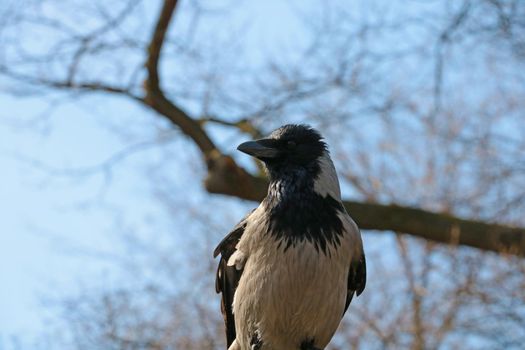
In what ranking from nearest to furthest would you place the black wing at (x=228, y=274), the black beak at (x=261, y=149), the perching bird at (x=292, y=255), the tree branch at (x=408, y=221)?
the perching bird at (x=292, y=255) < the black beak at (x=261, y=149) < the black wing at (x=228, y=274) < the tree branch at (x=408, y=221)

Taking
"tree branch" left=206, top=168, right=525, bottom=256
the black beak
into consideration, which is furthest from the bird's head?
"tree branch" left=206, top=168, right=525, bottom=256

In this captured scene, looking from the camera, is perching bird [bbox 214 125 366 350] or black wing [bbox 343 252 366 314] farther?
black wing [bbox 343 252 366 314]

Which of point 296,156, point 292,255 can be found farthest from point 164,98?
point 292,255

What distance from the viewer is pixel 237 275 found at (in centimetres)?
618

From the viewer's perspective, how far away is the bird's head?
20.2 ft

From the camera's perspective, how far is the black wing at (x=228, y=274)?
6203mm

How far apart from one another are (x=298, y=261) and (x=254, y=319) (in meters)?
0.48

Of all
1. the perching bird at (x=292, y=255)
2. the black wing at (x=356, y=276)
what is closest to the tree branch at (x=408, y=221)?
the black wing at (x=356, y=276)

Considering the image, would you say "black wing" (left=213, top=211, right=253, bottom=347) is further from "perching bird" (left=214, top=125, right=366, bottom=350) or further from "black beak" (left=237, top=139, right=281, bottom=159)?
"black beak" (left=237, top=139, right=281, bottom=159)

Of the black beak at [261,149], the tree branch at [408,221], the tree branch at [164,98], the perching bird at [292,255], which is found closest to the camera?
the perching bird at [292,255]

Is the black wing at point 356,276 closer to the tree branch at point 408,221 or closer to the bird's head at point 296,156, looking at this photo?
the bird's head at point 296,156

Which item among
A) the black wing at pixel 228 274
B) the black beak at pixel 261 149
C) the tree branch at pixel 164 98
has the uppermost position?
the tree branch at pixel 164 98

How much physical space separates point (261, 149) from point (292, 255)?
2.50 ft

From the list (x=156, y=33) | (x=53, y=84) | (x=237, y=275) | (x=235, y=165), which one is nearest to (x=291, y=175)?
(x=237, y=275)
